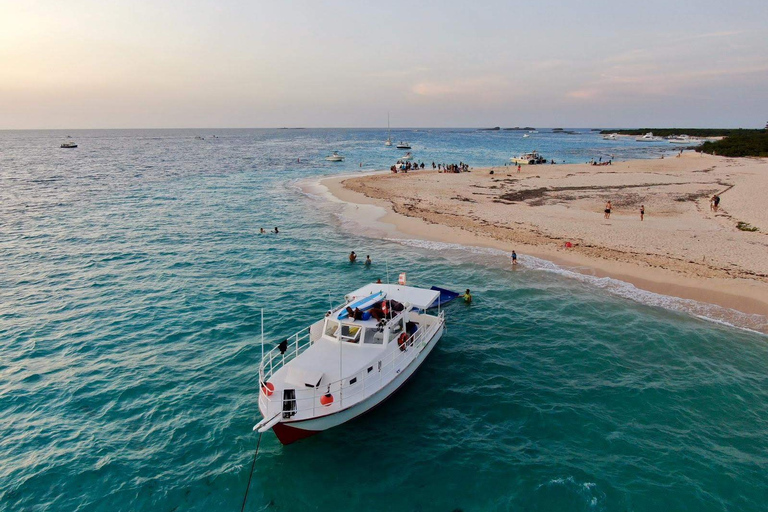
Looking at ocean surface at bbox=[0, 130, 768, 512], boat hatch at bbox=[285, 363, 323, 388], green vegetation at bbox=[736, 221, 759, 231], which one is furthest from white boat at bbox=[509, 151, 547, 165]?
boat hatch at bbox=[285, 363, 323, 388]

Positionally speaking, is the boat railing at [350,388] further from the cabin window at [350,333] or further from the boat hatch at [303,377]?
the cabin window at [350,333]

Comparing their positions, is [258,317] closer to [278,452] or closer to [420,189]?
[278,452]

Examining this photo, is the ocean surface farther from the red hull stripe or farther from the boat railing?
the boat railing

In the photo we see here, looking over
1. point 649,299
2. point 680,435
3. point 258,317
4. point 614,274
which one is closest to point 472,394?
point 680,435

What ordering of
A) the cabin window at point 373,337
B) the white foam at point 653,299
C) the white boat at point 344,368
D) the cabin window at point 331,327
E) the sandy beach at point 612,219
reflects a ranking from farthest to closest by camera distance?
the sandy beach at point 612,219, the white foam at point 653,299, the cabin window at point 331,327, the cabin window at point 373,337, the white boat at point 344,368

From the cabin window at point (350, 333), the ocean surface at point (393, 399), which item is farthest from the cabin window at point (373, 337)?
the ocean surface at point (393, 399)

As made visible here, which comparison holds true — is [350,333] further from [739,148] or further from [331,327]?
[739,148]

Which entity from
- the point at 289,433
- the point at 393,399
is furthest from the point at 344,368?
the point at 393,399
